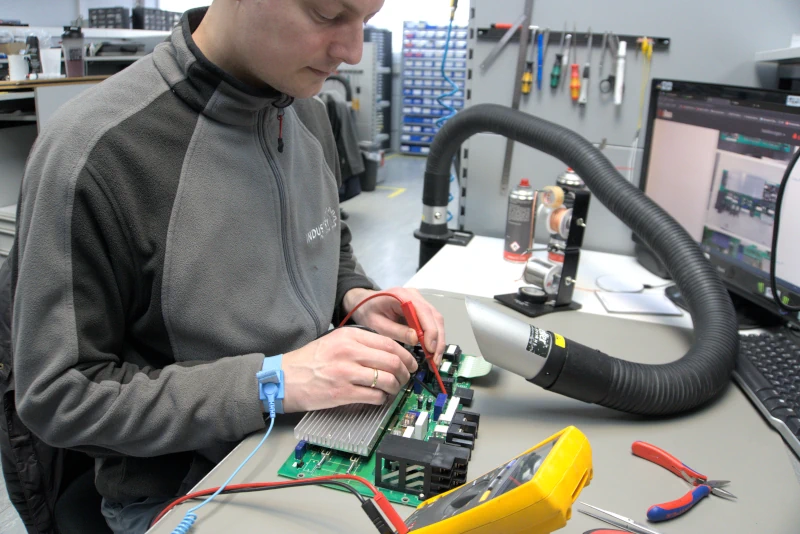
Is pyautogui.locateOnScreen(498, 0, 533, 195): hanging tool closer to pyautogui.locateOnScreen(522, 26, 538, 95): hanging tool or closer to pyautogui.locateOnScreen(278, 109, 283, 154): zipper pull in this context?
pyautogui.locateOnScreen(522, 26, 538, 95): hanging tool

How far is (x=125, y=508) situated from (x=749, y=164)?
132 cm

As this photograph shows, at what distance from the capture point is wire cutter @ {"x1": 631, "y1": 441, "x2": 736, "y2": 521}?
0.66 meters

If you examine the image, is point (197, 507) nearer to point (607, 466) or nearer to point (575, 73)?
point (607, 466)

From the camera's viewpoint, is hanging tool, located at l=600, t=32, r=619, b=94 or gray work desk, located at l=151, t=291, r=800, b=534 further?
hanging tool, located at l=600, t=32, r=619, b=94

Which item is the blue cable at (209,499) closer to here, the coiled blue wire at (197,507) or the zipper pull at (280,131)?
the coiled blue wire at (197,507)

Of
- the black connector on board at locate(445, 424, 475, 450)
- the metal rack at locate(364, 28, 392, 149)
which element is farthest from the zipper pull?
the metal rack at locate(364, 28, 392, 149)

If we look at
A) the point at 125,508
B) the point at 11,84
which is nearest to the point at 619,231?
the point at 125,508

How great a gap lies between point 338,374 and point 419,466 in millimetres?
161

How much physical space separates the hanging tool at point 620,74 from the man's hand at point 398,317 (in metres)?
0.98

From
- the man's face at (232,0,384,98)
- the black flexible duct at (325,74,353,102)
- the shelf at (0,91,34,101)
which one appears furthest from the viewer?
the black flexible duct at (325,74,353,102)

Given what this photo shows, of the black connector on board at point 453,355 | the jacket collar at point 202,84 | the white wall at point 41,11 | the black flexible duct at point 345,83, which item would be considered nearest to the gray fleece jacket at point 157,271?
the jacket collar at point 202,84

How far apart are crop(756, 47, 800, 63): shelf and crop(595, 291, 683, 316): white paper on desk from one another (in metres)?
0.61

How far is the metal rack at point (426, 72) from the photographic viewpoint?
6.62 metres

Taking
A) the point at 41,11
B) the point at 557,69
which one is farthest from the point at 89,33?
the point at 557,69
